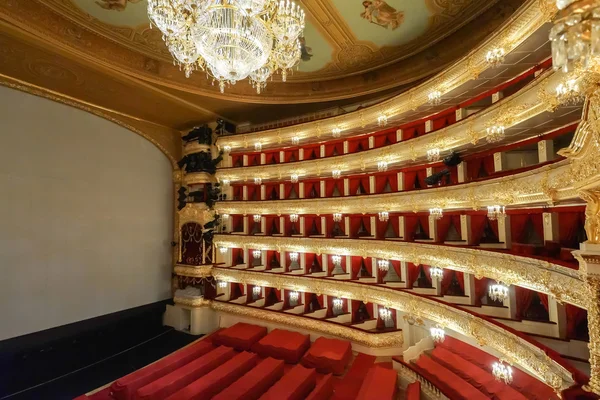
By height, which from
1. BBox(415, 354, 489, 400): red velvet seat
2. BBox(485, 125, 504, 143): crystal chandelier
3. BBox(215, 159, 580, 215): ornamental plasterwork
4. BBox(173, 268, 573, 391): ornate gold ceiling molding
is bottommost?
BBox(415, 354, 489, 400): red velvet seat

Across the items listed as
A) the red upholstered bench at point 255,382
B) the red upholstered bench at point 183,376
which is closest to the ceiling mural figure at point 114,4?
the red upholstered bench at point 183,376

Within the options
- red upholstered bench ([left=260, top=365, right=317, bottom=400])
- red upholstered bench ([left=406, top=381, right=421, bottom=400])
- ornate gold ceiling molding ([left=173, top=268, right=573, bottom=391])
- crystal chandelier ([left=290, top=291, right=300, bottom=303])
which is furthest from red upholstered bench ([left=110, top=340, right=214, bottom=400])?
red upholstered bench ([left=406, top=381, right=421, bottom=400])

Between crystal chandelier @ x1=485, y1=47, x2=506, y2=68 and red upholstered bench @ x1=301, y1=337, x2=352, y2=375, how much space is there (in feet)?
36.5

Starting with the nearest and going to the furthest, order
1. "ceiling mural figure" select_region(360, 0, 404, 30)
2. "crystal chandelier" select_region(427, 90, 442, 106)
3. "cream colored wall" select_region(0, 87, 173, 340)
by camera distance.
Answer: "ceiling mural figure" select_region(360, 0, 404, 30)
"crystal chandelier" select_region(427, 90, 442, 106)
"cream colored wall" select_region(0, 87, 173, 340)

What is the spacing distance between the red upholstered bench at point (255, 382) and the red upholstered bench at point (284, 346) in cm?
83

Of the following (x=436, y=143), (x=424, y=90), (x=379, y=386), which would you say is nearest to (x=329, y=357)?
(x=379, y=386)

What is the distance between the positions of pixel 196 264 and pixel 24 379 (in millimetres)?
8077

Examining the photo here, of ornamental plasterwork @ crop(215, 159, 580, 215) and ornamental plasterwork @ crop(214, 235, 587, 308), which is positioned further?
ornamental plasterwork @ crop(214, 235, 587, 308)

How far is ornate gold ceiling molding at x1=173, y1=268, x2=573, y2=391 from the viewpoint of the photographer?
575 cm

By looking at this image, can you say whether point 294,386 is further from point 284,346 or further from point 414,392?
point 414,392

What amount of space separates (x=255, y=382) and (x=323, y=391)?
234 cm

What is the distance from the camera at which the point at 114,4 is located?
9.47 m

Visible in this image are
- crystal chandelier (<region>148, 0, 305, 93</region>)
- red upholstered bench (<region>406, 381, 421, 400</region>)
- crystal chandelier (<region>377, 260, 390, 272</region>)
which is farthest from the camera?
crystal chandelier (<region>377, 260, 390, 272</region>)

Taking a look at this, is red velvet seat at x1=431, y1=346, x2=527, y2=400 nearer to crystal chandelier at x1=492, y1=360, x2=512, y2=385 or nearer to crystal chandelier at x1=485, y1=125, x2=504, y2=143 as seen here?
crystal chandelier at x1=492, y1=360, x2=512, y2=385
